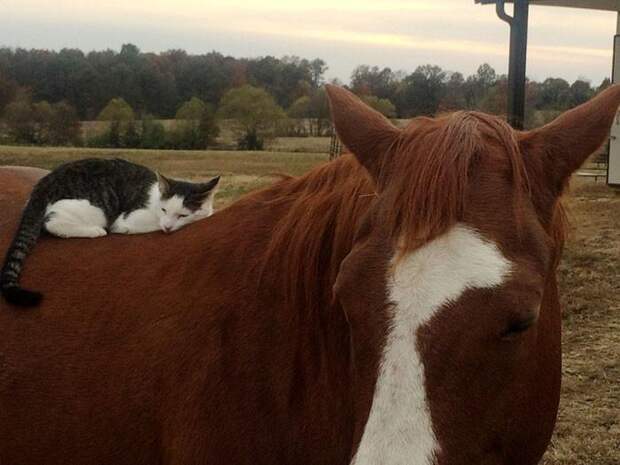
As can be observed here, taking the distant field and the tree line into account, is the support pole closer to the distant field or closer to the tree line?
the distant field

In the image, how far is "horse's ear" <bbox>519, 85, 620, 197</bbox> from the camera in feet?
5.85

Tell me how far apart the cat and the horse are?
0.25 feet

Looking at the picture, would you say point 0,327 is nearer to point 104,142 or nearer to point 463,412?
point 463,412

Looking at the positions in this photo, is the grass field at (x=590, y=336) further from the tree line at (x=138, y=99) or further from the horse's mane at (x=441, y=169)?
the tree line at (x=138, y=99)

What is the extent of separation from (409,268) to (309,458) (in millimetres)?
828

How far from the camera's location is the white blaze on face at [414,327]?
147 cm

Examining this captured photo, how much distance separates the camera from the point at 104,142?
108 ft

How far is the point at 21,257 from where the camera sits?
2.77 meters

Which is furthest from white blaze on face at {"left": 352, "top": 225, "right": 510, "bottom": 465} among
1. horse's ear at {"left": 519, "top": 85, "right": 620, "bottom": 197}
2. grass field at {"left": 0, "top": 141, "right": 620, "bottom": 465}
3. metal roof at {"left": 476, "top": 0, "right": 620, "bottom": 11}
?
metal roof at {"left": 476, "top": 0, "right": 620, "bottom": 11}

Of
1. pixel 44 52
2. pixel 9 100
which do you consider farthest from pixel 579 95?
pixel 44 52

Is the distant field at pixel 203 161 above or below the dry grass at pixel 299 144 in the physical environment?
below

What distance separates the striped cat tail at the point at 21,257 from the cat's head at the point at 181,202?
509 mm

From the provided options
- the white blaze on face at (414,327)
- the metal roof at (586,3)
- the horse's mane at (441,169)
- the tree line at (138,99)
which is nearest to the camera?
the white blaze on face at (414,327)

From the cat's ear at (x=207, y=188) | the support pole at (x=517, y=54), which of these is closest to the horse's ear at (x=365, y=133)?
the cat's ear at (x=207, y=188)
